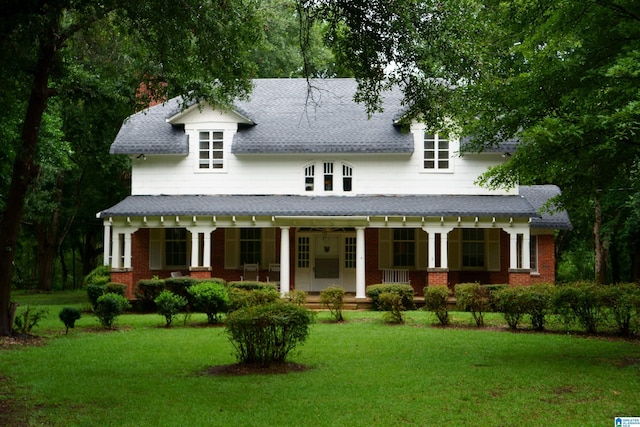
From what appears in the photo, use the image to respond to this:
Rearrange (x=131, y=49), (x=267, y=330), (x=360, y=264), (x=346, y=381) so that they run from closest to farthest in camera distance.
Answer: (x=346, y=381), (x=267, y=330), (x=131, y=49), (x=360, y=264)

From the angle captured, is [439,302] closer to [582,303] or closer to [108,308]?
[582,303]

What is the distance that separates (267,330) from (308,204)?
46.9ft

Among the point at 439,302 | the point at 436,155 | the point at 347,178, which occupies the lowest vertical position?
the point at 439,302

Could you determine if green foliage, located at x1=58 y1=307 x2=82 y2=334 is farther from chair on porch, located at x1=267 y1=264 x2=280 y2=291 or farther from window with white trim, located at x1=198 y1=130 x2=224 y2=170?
chair on porch, located at x1=267 y1=264 x2=280 y2=291

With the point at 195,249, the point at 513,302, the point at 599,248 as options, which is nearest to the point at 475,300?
the point at 513,302

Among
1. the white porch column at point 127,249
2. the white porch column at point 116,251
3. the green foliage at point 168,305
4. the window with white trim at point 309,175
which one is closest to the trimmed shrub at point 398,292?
the window with white trim at point 309,175

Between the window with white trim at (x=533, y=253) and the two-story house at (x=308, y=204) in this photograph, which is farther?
the window with white trim at (x=533, y=253)

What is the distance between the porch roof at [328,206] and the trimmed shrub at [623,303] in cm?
810

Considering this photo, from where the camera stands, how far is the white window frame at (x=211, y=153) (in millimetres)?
28328

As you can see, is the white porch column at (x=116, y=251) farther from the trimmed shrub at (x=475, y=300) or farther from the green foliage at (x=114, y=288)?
the trimmed shrub at (x=475, y=300)

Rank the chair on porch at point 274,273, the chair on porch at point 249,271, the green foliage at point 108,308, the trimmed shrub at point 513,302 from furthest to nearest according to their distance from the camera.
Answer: the chair on porch at point 274,273 → the chair on porch at point 249,271 → the green foliage at point 108,308 → the trimmed shrub at point 513,302

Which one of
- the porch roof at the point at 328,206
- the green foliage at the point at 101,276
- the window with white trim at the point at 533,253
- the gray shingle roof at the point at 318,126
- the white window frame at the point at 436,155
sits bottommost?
the green foliage at the point at 101,276

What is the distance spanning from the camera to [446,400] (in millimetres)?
10516

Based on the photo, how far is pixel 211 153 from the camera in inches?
1118
